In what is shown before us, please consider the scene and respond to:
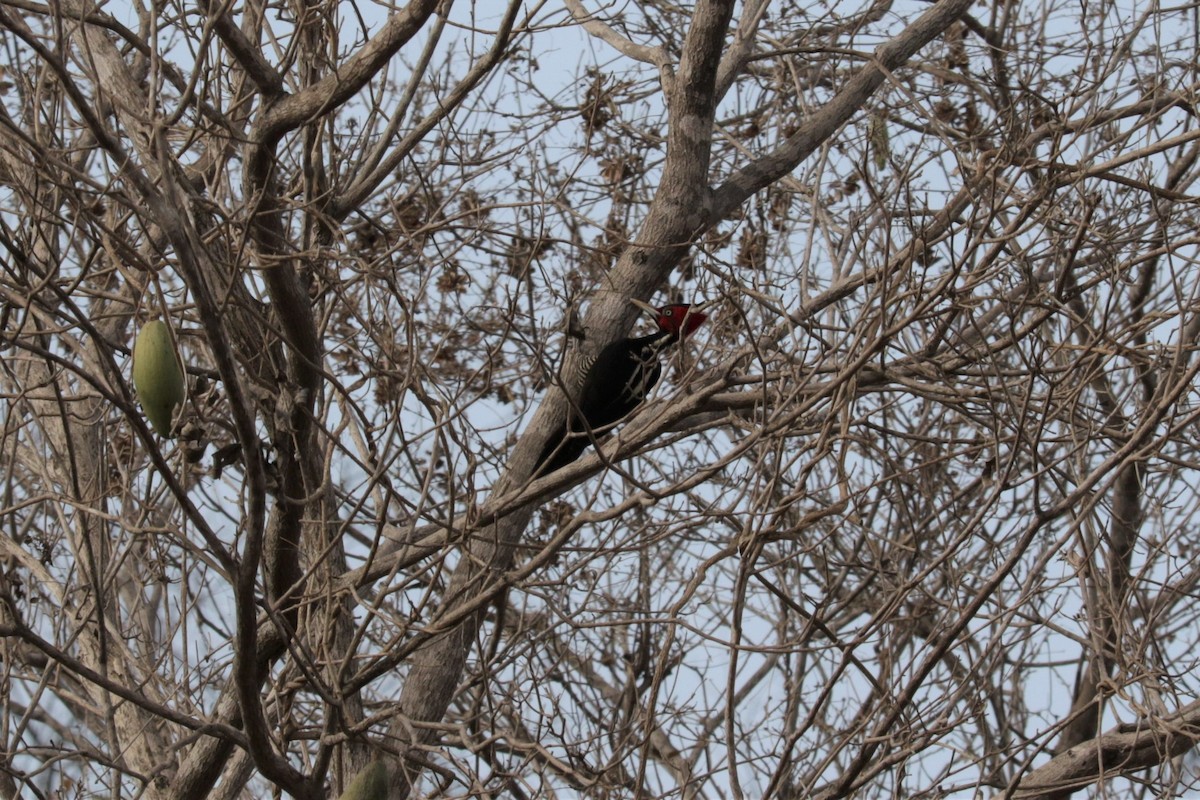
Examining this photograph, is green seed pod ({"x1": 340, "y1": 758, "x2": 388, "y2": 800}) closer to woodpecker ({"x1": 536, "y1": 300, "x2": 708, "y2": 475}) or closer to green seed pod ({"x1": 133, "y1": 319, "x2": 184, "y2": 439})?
green seed pod ({"x1": 133, "y1": 319, "x2": 184, "y2": 439})

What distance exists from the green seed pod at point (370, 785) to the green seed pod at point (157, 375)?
0.83 metres

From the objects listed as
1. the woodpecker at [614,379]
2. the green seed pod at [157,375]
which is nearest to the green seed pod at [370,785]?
the green seed pod at [157,375]

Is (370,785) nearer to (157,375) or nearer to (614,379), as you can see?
(157,375)

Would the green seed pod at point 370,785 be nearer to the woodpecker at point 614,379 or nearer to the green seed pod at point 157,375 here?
the green seed pod at point 157,375

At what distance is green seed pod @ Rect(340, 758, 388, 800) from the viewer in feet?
8.71

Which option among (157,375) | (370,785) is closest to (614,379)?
(370,785)

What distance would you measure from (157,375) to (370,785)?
0.96 meters

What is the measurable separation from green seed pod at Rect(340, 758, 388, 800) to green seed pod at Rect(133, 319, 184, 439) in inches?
32.8

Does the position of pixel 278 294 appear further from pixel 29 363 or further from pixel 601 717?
pixel 601 717

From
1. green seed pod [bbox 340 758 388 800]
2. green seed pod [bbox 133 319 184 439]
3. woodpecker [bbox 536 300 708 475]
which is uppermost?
woodpecker [bbox 536 300 708 475]

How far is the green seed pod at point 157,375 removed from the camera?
2.47 metres

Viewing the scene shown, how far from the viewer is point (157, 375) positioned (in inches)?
97.3

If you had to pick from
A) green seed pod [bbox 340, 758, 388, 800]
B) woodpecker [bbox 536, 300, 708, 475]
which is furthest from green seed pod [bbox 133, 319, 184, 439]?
woodpecker [bbox 536, 300, 708, 475]

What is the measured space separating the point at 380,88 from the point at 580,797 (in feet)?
7.95
